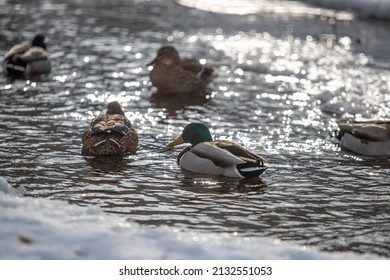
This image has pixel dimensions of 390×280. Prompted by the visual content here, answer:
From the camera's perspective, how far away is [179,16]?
21.9m

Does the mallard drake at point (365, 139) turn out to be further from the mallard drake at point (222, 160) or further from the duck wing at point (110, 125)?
the duck wing at point (110, 125)

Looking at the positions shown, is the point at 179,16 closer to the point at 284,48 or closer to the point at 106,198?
the point at 284,48

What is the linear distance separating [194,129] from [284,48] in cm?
780

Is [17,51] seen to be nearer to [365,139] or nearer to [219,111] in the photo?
[219,111]

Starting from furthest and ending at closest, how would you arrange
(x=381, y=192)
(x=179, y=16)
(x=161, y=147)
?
(x=179, y=16), (x=161, y=147), (x=381, y=192)

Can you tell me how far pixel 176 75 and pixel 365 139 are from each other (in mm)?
4374

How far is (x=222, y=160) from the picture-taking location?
33.4 ft

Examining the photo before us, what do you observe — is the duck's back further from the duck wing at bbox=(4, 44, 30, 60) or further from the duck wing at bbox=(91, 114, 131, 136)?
the duck wing at bbox=(4, 44, 30, 60)

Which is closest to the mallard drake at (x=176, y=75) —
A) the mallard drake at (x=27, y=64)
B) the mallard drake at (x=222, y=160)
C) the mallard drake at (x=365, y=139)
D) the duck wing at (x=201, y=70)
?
the duck wing at (x=201, y=70)

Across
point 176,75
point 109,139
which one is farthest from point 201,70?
point 109,139

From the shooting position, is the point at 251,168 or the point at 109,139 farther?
the point at 109,139

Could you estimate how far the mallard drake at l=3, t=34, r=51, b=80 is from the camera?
15406 mm
